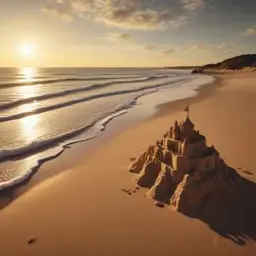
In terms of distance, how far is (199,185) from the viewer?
697 cm

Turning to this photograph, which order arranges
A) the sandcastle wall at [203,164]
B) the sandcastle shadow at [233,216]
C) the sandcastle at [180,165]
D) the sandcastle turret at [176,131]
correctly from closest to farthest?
the sandcastle shadow at [233,216]
the sandcastle at [180,165]
the sandcastle wall at [203,164]
the sandcastle turret at [176,131]

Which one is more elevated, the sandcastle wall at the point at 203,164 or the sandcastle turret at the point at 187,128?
the sandcastle turret at the point at 187,128

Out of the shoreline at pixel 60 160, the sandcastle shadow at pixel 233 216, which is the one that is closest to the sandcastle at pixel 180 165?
the sandcastle shadow at pixel 233 216

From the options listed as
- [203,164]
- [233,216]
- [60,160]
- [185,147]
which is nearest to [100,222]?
[185,147]

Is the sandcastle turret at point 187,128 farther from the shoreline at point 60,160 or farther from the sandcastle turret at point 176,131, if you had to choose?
the shoreline at point 60,160

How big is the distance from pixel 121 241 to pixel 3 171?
5.68 meters

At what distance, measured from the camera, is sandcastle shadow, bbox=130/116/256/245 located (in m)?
6.52

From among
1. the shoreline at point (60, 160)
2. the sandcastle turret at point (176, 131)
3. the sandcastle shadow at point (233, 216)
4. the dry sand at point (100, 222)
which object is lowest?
the shoreline at point (60, 160)

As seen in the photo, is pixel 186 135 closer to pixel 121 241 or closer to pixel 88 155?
pixel 121 241

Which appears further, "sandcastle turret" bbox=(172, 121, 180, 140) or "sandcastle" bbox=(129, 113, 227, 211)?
"sandcastle turret" bbox=(172, 121, 180, 140)

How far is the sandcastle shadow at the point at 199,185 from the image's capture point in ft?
21.4

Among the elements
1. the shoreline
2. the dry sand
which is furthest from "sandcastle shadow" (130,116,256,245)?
the shoreline

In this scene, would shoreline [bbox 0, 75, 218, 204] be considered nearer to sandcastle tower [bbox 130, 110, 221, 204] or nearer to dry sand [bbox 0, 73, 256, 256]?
dry sand [bbox 0, 73, 256, 256]

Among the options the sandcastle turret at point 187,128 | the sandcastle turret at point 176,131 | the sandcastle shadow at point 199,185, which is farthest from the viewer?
the sandcastle turret at point 176,131
